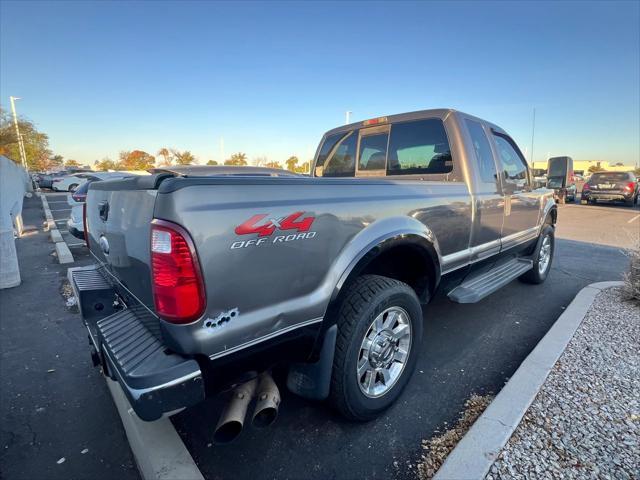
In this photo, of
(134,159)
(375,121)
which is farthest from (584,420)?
(134,159)

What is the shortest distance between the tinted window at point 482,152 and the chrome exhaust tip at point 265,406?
2.73 metres

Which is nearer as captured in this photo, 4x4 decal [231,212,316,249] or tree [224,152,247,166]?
4x4 decal [231,212,316,249]

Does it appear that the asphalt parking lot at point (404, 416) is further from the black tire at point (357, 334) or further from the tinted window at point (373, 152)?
the tinted window at point (373, 152)

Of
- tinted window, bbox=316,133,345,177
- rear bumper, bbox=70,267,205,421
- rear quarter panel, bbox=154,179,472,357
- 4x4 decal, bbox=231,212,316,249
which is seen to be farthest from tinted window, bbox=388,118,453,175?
rear bumper, bbox=70,267,205,421

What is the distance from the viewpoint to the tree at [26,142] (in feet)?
90.8

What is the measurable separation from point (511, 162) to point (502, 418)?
314cm

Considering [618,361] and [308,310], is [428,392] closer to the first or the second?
[308,310]

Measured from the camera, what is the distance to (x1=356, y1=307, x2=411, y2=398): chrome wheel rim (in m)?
2.33

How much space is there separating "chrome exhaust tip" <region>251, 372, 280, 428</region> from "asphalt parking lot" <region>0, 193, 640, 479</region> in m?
0.41

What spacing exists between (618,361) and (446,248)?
5.39 ft

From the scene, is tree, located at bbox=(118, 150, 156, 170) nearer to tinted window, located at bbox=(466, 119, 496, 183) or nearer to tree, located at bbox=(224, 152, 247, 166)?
tree, located at bbox=(224, 152, 247, 166)

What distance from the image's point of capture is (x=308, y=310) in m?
1.88

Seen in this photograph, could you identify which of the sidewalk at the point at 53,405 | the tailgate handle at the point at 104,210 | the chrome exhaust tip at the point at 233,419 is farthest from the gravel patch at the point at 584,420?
the tailgate handle at the point at 104,210

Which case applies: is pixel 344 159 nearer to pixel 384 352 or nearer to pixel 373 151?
pixel 373 151
